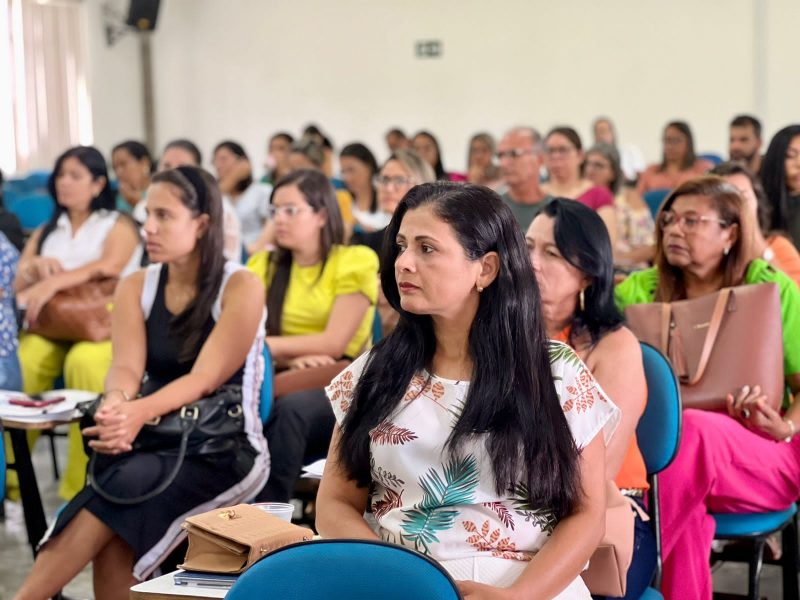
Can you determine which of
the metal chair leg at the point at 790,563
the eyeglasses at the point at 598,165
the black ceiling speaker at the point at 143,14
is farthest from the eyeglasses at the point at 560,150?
the black ceiling speaker at the point at 143,14

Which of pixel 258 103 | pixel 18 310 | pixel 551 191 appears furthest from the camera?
pixel 258 103

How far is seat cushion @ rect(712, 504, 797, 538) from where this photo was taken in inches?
110

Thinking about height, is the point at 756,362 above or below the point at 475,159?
below

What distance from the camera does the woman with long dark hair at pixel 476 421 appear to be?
180 centimetres

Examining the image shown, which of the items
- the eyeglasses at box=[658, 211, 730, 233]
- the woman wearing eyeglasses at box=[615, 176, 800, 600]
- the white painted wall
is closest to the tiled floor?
the woman wearing eyeglasses at box=[615, 176, 800, 600]

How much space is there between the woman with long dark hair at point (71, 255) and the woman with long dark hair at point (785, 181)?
8.63 feet

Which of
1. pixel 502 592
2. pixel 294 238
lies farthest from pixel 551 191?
pixel 502 592

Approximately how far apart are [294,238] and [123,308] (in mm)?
912

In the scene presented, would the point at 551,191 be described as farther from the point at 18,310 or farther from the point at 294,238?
the point at 18,310

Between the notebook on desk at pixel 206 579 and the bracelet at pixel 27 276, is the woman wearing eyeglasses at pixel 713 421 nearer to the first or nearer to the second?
the notebook on desk at pixel 206 579

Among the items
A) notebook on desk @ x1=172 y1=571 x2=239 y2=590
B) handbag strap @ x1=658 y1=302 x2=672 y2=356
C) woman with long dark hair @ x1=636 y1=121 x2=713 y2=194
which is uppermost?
woman with long dark hair @ x1=636 y1=121 x2=713 y2=194

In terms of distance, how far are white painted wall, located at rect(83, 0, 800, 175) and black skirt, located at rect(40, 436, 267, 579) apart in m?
8.50

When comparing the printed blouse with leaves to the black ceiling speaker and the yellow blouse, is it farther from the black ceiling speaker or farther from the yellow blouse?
the black ceiling speaker

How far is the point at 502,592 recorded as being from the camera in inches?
67.6
